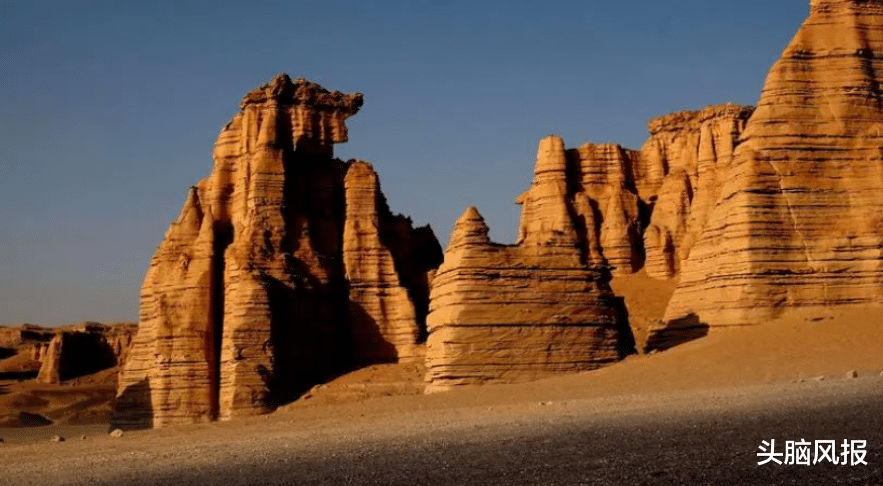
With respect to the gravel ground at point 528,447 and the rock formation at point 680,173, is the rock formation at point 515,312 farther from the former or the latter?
the rock formation at point 680,173

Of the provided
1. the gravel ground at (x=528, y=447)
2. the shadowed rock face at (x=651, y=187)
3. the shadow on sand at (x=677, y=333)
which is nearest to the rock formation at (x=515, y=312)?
the shadow on sand at (x=677, y=333)

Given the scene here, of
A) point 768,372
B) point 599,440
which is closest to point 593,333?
point 768,372

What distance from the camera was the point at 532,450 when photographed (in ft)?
54.3

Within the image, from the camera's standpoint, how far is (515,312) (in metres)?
33.1

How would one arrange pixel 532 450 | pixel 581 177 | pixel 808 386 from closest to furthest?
pixel 532 450, pixel 808 386, pixel 581 177

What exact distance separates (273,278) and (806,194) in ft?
80.1

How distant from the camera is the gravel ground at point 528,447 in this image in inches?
545

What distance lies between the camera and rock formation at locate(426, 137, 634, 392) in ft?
108

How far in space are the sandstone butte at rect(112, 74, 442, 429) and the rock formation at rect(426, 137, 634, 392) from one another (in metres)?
15.9

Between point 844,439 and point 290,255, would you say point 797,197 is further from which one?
point 290,255

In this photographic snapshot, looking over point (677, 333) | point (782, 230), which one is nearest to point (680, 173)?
point (677, 333)

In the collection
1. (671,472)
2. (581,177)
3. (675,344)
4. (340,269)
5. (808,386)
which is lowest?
(671,472)

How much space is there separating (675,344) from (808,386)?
9.71 metres

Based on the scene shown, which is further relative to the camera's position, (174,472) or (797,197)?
(797,197)
